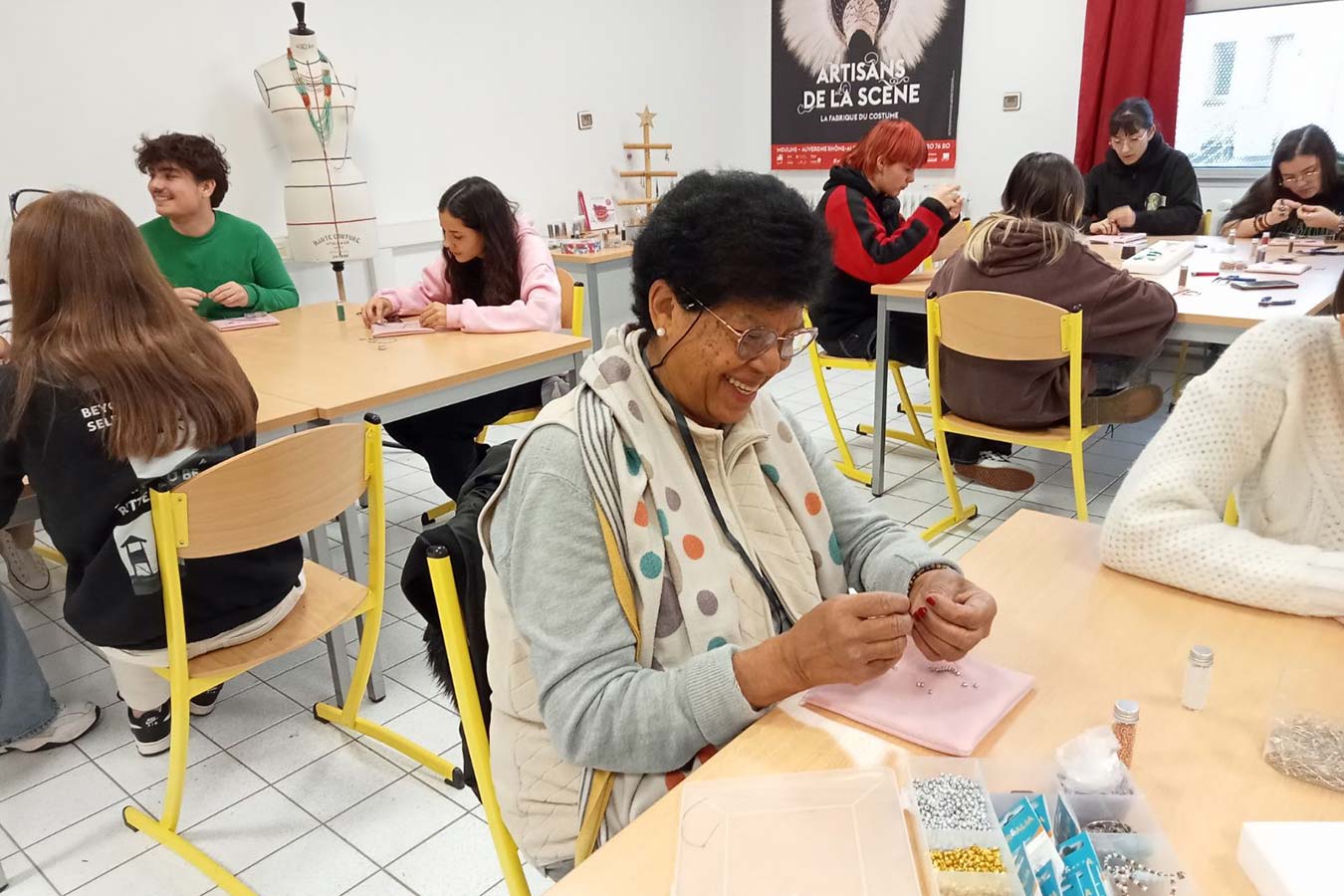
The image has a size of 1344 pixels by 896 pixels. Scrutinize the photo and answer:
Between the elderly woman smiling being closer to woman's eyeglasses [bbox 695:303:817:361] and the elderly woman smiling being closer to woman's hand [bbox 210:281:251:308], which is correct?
woman's eyeglasses [bbox 695:303:817:361]

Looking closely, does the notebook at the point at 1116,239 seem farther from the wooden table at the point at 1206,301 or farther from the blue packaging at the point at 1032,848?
the blue packaging at the point at 1032,848

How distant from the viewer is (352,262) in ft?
14.7

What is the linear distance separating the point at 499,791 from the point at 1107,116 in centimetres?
520

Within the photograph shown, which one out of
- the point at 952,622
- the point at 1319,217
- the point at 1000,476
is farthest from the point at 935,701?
the point at 1319,217

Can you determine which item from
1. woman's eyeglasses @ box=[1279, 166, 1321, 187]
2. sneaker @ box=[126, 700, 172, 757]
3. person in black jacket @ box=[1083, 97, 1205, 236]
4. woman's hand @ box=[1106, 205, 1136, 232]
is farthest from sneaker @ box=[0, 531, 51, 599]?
woman's eyeglasses @ box=[1279, 166, 1321, 187]

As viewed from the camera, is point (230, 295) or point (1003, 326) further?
point (230, 295)

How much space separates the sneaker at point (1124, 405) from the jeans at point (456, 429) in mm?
1747

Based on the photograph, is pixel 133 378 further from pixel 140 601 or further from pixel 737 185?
pixel 737 185

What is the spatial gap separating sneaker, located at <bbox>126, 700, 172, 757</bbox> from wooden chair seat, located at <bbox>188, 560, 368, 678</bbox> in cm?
40

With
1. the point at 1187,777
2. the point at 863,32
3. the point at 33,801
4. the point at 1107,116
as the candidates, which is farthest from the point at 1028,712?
the point at 863,32

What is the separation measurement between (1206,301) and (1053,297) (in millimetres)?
501

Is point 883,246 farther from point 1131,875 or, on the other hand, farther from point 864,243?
point 1131,875

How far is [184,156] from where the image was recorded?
3.01 m

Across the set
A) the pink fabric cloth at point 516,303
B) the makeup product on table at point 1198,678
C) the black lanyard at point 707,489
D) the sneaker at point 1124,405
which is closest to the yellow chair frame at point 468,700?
the black lanyard at point 707,489
